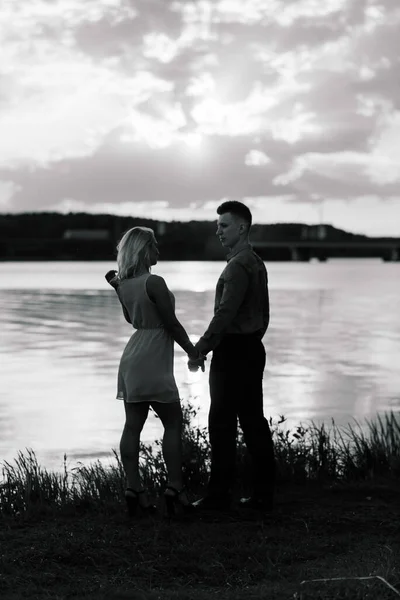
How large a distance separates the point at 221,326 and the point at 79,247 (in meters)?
154

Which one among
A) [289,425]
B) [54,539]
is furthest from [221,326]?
[289,425]

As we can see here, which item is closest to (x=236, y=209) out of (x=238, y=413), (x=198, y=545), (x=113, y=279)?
(x=113, y=279)

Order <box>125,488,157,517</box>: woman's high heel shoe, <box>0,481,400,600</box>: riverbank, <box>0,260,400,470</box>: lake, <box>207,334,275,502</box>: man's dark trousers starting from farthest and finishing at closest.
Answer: <box>0,260,400,470</box>: lake → <box>207,334,275,502</box>: man's dark trousers → <box>125,488,157,517</box>: woman's high heel shoe → <box>0,481,400,600</box>: riverbank

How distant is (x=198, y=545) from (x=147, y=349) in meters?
1.37

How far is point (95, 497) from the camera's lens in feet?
25.6

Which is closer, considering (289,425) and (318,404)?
(289,425)

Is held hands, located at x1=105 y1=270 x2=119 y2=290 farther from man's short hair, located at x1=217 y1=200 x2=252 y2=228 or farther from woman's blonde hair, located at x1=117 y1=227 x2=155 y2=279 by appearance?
man's short hair, located at x1=217 y1=200 x2=252 y2=228

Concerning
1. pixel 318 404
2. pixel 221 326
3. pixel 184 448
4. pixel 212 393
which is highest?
pixel 221 326

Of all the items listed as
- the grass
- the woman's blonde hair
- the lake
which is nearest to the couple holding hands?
the woman's blonde hair

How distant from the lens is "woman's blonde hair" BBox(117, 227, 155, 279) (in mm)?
6230

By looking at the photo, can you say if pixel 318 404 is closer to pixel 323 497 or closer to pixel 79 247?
pixel 323 497

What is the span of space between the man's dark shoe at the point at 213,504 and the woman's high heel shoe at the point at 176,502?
0.43 ft

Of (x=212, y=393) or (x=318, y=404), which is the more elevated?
(x=212, y=393)

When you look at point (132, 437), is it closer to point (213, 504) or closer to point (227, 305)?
point (213, 504)
